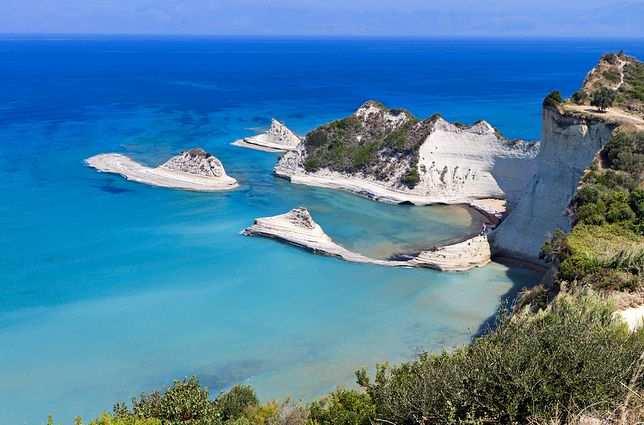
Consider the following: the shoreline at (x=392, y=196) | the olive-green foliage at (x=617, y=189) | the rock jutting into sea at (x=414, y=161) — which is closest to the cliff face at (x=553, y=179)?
the olive-green foliage at (x=617, y=189)

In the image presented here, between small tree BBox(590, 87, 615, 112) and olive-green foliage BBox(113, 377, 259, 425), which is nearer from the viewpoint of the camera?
olive-green foliage BBox(113, 377, 259, 425)

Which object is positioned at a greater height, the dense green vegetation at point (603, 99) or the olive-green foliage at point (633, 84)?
the olive-green foliage at point (633, 84)

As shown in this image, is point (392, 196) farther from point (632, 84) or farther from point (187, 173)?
point (632, 84)

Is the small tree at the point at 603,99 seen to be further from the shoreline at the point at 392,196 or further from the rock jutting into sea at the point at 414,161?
the shoreline at the point at 392,196

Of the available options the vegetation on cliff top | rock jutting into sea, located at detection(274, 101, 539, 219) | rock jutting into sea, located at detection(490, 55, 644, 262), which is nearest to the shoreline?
rock jutting into sea, located at detection(274, 101, 539, 219)

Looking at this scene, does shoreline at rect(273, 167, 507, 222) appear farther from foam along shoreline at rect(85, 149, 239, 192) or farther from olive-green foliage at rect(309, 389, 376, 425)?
olive-green foliage at rect(309, 389, 376, 425)

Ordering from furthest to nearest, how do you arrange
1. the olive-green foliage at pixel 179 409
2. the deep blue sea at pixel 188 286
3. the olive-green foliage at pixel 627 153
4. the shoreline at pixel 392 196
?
1. the shoreline at pixel 392 196
2. the olive-green foliage at pixel 627 153
3. the deep blue sea at pixel 188 286
4. the olive-green foliage at pixel 179 409

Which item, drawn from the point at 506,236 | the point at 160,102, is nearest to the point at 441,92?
the point at 160,102

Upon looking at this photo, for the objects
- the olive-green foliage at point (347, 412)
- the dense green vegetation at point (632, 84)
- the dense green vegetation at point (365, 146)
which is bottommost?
the olive-green foliage at point (347, 412)
